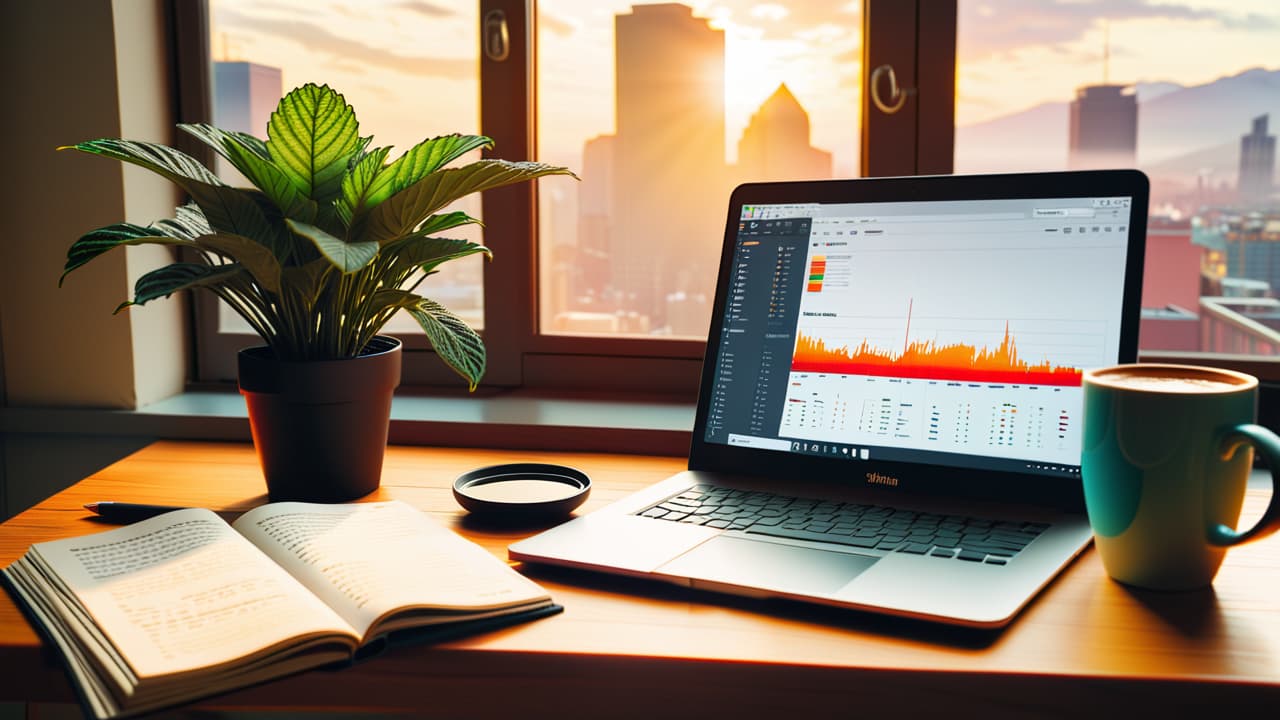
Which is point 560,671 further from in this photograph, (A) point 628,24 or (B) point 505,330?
(A) point 628,24

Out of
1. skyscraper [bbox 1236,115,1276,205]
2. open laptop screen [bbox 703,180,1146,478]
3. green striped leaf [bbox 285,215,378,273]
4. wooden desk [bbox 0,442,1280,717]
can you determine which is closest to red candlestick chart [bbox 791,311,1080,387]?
open laptop screen [bbox 703,180,1146,478]

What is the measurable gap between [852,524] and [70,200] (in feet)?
3.96

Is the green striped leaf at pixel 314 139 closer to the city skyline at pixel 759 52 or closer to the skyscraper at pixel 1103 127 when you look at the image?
the city skyline at pixel 759 52

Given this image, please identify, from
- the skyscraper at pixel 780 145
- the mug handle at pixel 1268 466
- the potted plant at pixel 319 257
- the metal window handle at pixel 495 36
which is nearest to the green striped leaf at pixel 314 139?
the potted plant at pixel 319 257

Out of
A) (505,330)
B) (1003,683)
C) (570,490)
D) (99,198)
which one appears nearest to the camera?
(1003,683)

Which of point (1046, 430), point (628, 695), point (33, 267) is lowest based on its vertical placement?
point (628, 695)

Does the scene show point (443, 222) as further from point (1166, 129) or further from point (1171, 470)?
point (1166, 129)

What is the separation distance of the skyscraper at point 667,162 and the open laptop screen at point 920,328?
460mm

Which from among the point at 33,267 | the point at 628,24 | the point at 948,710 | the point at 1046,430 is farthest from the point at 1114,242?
the point at 33,267

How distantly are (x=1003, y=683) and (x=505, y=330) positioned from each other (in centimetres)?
107

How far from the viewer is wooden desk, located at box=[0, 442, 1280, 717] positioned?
23.7 inches

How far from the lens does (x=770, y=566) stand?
0.75m

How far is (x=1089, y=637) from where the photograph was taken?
0.65 meters

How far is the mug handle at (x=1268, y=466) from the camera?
657mm
